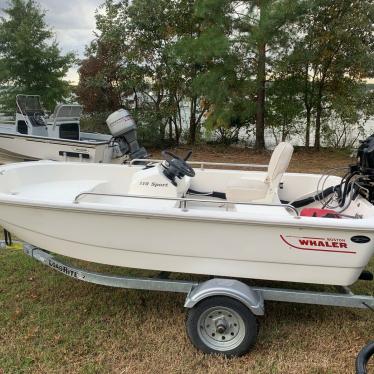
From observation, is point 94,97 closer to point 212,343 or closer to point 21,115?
point 21,115

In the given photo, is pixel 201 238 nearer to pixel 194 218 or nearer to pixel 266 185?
pixel 194 218

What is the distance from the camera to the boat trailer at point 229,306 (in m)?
2.64

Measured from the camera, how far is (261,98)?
10258mm

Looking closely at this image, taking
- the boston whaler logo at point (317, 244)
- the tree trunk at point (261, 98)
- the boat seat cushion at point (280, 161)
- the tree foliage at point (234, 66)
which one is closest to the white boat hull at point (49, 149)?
the tree foliage at point (234, 66)

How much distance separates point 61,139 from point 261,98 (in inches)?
192

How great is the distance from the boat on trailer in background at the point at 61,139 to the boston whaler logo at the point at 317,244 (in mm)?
4152

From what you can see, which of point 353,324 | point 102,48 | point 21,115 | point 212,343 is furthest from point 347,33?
point 212,343

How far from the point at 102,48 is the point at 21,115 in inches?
156

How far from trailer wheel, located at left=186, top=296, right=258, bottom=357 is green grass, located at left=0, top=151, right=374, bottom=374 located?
7 cm

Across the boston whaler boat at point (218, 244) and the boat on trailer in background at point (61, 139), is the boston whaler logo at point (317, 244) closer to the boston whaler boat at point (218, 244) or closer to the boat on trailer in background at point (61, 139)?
the boston whaler boat at point (218, 244)

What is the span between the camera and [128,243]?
277cm

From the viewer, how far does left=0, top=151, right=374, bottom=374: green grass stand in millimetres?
2619

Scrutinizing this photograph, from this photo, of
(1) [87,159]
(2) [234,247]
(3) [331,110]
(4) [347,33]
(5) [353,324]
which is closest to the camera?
(2) [234,247]

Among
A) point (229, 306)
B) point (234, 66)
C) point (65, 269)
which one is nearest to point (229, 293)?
point (229, 306)
